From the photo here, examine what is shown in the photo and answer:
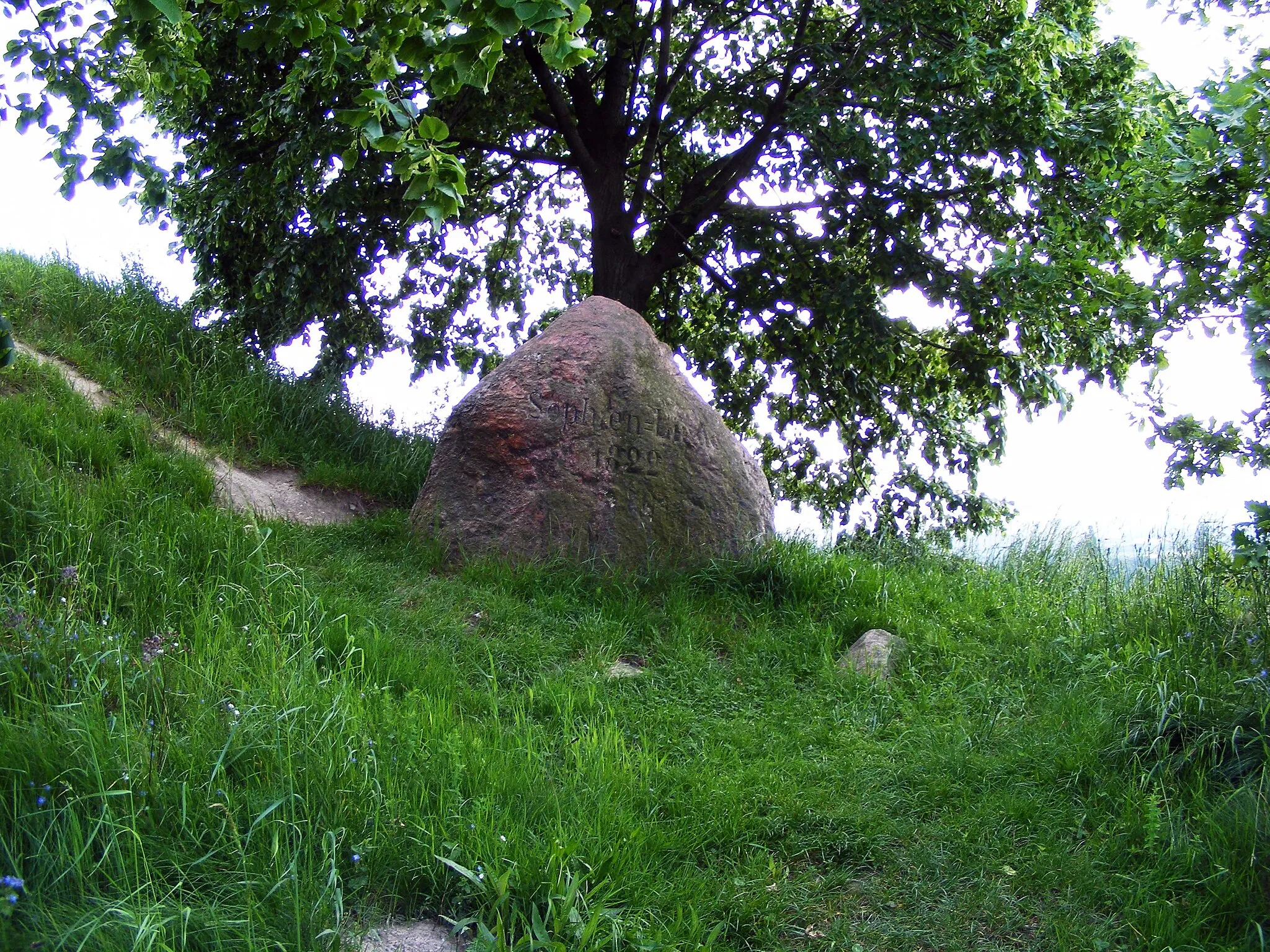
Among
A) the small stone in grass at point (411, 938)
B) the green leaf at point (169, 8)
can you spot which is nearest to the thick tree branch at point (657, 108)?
the green leaf at point (169, 8)

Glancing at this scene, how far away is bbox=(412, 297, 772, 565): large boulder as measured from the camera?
7.70 meters

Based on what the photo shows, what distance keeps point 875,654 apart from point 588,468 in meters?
2.56

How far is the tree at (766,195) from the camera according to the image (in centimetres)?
891

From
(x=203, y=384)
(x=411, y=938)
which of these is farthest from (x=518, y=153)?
(x=411, y=938)

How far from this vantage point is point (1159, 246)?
614 centimetres

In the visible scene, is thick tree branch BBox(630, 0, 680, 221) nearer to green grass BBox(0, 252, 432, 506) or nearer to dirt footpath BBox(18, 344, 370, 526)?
green grass BBox(0, 252, 432, 506)

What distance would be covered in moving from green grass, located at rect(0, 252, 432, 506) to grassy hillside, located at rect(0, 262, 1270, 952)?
1.39 m

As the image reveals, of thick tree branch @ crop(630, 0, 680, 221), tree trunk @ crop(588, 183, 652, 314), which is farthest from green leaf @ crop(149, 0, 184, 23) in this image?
tree trunk @ crop(588, 183, 652, 314)

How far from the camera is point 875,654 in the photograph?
654 centimetres

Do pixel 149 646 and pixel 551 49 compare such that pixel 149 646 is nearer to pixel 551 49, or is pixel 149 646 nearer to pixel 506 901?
pixel 506 901

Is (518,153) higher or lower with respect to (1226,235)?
higher

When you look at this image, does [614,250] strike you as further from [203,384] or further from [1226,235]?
[1226,235]

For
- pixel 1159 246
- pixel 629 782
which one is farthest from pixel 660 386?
pixel 629 782

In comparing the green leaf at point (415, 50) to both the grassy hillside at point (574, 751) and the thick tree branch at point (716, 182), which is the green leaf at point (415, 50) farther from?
the thick tree branch at point (716, 182)
